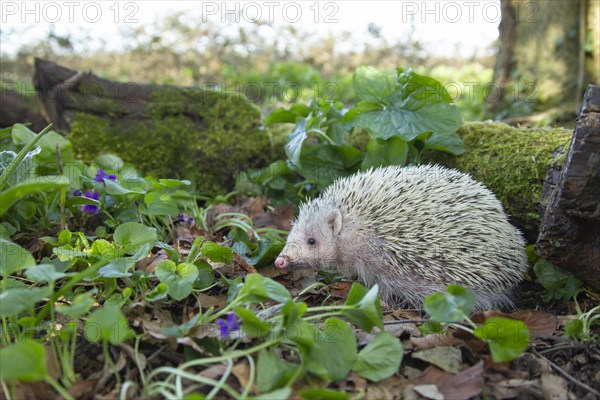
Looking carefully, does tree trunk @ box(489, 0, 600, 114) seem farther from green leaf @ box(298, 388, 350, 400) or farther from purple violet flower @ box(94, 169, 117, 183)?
green leaf @ box(298, 388, 350, 400)

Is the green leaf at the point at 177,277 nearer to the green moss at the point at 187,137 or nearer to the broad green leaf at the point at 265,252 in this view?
the broad green leaf at the point at 265,252

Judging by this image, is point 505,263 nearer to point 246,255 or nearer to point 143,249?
point 246,255

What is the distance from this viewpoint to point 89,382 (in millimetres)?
2775

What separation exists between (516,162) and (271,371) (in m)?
3.27

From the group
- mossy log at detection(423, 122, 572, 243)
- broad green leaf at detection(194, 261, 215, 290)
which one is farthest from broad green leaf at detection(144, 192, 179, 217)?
mossy log at detection(423, 122, 572, 243)

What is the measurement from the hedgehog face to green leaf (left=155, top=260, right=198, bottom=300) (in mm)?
1418

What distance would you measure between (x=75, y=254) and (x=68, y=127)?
12.5 feet

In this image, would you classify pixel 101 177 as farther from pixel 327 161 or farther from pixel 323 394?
pixel 323 394

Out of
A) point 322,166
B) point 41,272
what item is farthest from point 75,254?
point 322,166

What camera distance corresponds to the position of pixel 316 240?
468 centimetres

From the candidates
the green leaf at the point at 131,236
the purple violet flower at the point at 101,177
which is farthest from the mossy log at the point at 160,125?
the green leaf at the point at 131,236

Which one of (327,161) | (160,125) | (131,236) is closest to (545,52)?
(327,161)

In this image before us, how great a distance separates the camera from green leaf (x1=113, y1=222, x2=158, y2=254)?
138 inches

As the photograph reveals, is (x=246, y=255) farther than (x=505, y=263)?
Yes
